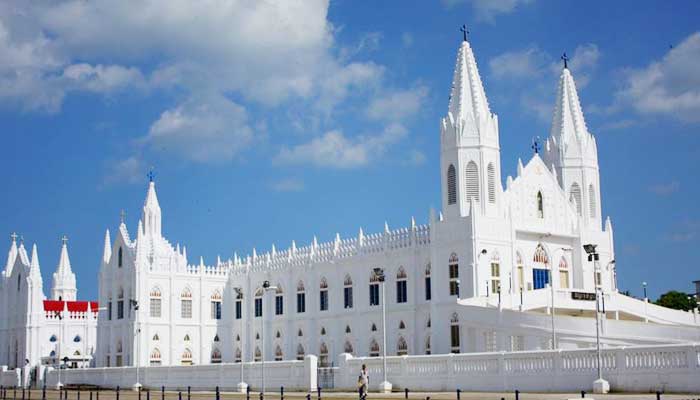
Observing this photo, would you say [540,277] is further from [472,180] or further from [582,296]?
[472,180]

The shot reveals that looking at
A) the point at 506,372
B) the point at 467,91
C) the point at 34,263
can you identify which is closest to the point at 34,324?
the point at 34,263

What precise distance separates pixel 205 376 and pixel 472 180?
775 inches

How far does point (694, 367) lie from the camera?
105 feet

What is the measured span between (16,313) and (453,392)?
6401 cm

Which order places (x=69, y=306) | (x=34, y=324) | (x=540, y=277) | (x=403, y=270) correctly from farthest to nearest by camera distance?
(x=69, y=306) < (x=34, y=324) < (x=403, y=270) < (x=540, y=277)

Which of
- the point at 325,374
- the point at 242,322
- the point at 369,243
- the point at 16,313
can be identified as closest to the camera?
the point at 325,374

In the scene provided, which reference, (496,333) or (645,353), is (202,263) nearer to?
(496,333)

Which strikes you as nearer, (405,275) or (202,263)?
(405,275)

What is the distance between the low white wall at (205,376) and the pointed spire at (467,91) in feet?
68.3

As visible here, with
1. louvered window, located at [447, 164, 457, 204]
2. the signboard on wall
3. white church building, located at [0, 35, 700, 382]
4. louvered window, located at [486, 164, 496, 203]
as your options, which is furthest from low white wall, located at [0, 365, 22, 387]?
the signboard on wall

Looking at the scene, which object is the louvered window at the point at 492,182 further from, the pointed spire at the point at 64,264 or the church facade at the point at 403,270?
the pointed spire at the point at 64,264

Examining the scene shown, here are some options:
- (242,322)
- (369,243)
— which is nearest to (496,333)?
(369,243)

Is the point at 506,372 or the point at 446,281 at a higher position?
the point at 446,281

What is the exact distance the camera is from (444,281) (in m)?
60.6
